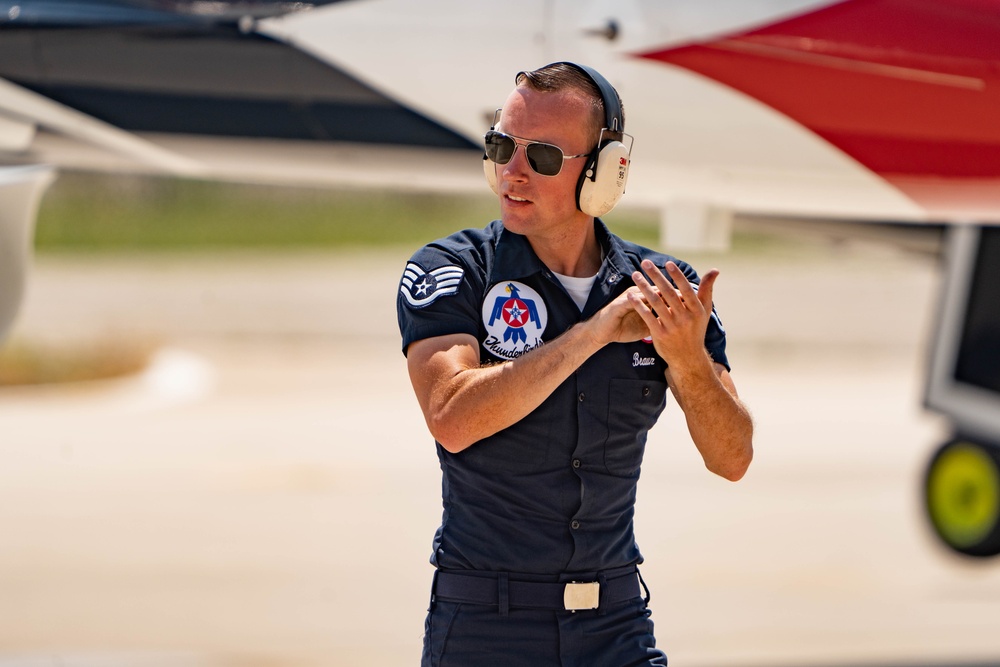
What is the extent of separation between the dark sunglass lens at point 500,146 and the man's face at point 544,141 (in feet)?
0.03

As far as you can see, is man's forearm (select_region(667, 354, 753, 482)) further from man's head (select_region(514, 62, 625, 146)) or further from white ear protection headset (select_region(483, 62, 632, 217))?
man's head (select_region(514, 62, 625, 146))

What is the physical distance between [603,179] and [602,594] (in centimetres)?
76

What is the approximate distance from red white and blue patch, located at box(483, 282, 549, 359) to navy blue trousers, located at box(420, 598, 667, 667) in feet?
1.55

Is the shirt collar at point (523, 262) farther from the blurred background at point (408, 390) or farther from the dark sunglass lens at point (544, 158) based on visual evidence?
the blurred background at point (408, 390)

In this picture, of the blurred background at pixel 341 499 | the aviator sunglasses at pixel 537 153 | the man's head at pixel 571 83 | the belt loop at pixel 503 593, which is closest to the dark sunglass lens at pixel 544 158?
the aviator sunglasses at pixel 537 153

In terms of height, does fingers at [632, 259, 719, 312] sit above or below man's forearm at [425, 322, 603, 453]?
above

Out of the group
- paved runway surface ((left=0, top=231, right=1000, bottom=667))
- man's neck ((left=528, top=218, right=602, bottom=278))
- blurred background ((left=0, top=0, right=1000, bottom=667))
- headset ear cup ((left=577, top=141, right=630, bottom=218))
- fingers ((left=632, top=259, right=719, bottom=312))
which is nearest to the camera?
fingers ((left=632, top=259, right=719, bottom=312))

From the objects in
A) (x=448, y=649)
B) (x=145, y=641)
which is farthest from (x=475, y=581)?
(x=145, y=641)

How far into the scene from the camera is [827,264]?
104 ft

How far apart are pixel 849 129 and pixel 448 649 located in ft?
9.51

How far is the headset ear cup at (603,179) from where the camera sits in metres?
2.41

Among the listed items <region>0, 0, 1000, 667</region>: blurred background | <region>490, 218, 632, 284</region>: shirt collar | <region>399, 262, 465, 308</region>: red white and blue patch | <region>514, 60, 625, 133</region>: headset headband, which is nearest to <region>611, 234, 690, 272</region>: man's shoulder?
<region>490, 218, 632, 284</region>: shirt collar

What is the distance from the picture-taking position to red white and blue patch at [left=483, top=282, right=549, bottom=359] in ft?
7.91

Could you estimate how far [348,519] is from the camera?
8.82 m
